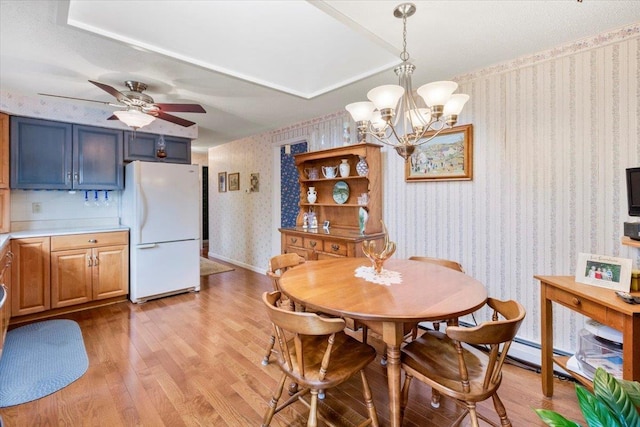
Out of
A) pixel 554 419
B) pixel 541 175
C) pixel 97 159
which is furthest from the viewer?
pixel 97 159

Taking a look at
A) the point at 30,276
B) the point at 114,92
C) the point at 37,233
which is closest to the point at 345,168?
the point at 114,92

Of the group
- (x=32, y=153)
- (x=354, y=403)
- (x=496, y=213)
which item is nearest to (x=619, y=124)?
(x=496, y=213)

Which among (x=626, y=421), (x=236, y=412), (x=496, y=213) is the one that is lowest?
(x=236, y=412)

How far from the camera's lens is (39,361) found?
2293mm

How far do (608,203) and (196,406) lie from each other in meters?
3.01

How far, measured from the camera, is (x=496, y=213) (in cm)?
250

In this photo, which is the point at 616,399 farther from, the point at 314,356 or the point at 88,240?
the point at 88,240

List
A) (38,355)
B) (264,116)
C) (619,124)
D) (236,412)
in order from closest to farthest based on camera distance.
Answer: (236,412), (619,124), (38,355), (264,116)

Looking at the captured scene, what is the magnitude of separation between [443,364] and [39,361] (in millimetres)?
2929

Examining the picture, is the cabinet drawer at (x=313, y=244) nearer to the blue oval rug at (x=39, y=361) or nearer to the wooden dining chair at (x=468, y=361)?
the wooden dining chair at (x=468, y=361)

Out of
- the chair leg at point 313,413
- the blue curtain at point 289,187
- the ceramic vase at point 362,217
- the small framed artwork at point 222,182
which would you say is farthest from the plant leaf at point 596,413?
the small framed artwork at point 222,182

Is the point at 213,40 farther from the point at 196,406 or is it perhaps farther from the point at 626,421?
the point at 626,421

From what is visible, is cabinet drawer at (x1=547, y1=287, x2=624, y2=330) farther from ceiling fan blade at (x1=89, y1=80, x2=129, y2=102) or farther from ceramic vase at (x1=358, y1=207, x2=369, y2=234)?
ceiling fan blade at (x1=89, y1=80, x2=129, y2=102)

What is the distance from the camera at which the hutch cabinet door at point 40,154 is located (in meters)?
3.13
